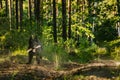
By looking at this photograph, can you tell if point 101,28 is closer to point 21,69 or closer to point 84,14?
point 84,14

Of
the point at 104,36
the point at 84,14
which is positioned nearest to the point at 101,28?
the point at 104,36

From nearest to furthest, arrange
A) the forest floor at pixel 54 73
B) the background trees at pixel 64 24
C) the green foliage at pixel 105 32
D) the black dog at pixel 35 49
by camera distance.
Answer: the forest floor at pixel 54 73, the black dog at pixel 35 49, the background trees at pixel 64 24, the green foliage at pixel 105 32

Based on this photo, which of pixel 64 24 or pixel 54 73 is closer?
pixel 54 73

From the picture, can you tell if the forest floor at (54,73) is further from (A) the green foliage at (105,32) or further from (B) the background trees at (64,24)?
(A) the green foliage at (105,32)

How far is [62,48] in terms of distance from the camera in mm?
21891

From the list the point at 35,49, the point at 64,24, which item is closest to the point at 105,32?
the point at 64,24

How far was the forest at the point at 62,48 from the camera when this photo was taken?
42.5 ft

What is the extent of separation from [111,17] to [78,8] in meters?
4.09

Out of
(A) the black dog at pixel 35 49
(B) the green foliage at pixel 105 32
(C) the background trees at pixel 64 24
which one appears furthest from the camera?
(B) the green foliage at pixel 105 32

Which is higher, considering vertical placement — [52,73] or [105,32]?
[52,73]

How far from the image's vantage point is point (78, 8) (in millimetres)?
40438

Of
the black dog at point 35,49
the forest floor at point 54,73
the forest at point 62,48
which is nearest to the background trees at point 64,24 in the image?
the forest at point 62,48

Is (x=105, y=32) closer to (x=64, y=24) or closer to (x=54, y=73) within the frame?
(x=64, y=24)

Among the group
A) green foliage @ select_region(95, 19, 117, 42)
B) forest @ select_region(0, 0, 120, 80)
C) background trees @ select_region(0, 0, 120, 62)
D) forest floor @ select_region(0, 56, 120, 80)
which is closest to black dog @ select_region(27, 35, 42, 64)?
forest @ select_region(0, 0, 120, 80)
